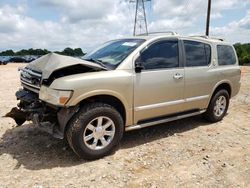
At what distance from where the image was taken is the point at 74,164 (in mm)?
4555

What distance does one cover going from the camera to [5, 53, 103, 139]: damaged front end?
4.45m

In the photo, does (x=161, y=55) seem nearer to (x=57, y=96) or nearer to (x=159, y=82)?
(x=159, y=82)

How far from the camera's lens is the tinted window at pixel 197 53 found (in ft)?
19.4

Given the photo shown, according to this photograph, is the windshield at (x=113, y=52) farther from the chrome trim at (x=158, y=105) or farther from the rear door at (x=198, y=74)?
the rear door at (x=198, y=74)

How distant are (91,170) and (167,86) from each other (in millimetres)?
2017

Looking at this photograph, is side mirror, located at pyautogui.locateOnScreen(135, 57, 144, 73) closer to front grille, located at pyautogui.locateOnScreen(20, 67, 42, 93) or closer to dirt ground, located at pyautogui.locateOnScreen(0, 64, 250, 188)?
dirt ground, located at pyautogui.locateOnScreen(0, 64, 250, 188)

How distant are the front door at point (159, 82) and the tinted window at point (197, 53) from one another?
28cm

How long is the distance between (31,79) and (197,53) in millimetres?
3175

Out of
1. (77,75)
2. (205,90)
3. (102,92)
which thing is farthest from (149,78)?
(205,90)

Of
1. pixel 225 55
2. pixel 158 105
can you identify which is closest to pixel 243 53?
pixel 225 55

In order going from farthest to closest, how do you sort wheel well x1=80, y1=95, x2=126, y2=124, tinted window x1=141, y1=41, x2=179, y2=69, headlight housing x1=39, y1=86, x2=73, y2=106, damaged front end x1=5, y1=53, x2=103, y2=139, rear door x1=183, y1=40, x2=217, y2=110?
rear door x1=183, y1=40, x2=217, y2=110 → tinted window x1=141, y1=41, x2=179, y2=69 → wheel well x1=80, y1=95, x2=126, y2=124 → damaged front end x1=5, y1=53, x2=103, y2=139 → headlight housing x1=39, y1=86, x2=73, y2=106

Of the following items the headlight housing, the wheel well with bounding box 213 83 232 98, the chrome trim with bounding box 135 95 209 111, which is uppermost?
the headlight housing

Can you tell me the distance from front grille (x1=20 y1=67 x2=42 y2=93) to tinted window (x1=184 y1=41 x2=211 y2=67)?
2.71m

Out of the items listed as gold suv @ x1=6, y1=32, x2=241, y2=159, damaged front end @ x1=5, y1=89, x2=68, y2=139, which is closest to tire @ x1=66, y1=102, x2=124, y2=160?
gold suv @ x1=6, y1=32, x2=241, y2=159
